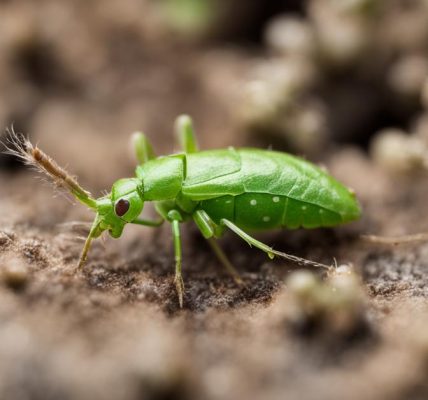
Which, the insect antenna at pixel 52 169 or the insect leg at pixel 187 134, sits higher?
the insect leg at pixel 187 134

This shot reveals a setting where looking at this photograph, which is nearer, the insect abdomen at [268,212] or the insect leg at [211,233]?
the insect leg at [211,233]

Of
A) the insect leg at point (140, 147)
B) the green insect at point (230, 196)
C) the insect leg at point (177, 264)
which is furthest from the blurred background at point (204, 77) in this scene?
the insect leg at point (177, 264)

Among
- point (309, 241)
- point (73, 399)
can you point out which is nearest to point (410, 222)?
point (309, 241)

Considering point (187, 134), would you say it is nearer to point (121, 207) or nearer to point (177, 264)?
point (121, 207)

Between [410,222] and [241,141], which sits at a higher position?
[241,141]

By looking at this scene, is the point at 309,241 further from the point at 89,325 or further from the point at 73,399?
the point at 73,399

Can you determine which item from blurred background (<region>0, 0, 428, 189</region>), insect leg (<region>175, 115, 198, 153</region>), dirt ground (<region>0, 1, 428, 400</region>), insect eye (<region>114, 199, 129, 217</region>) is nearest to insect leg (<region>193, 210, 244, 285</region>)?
dirt ground (<region>0, 1, 428, 400</region>)

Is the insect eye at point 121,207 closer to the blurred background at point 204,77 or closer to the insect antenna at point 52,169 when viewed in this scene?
the insect antenna at point 52,169
